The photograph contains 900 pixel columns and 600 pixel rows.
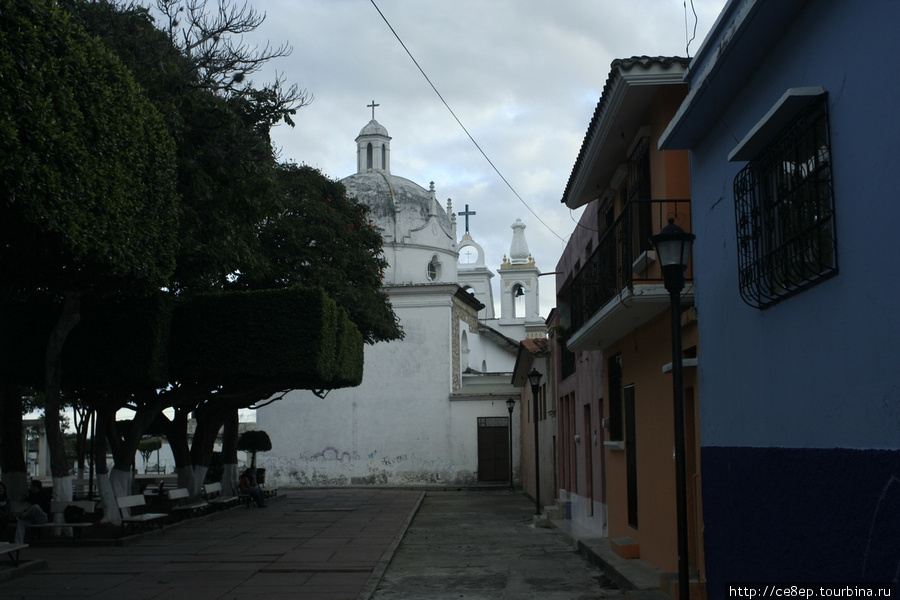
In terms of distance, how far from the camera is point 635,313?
1024 cm

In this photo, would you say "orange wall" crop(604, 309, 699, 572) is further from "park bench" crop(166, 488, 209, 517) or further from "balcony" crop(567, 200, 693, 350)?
"park bench" crop(166, 488, 209, 517)

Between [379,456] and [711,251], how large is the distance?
1255 inches

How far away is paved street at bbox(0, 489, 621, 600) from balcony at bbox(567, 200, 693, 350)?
3.13m

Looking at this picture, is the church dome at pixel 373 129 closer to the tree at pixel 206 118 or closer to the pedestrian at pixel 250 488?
the pedestrian at pixel 250 488

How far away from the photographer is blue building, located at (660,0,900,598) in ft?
15.3

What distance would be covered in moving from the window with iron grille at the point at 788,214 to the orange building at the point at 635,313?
7.23 feet

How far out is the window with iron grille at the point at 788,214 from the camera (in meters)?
5.41

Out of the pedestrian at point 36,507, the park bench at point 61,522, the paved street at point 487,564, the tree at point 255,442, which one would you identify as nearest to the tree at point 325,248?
the paved street at point 487,564

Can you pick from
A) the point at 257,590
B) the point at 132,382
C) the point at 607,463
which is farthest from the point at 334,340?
the point at 257,590

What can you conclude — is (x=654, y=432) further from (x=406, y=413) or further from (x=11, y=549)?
(x=406, y=413)

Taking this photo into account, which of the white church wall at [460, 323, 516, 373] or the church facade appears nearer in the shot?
the church facade

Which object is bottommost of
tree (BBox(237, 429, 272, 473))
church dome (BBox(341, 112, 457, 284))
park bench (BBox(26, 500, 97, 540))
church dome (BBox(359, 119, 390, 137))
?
park bench (BBox(26, 500, 97, 540))

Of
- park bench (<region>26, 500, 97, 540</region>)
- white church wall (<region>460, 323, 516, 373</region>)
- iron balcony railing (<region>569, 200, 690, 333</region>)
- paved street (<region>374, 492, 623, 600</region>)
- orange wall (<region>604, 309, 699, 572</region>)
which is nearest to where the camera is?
iron balcony railing (<region>569, 200, 690, 333</region>)

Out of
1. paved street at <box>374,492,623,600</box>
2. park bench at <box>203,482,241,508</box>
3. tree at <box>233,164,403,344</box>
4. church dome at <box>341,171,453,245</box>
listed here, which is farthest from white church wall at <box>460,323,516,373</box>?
paved street at <box>374,492,623,600</box>
